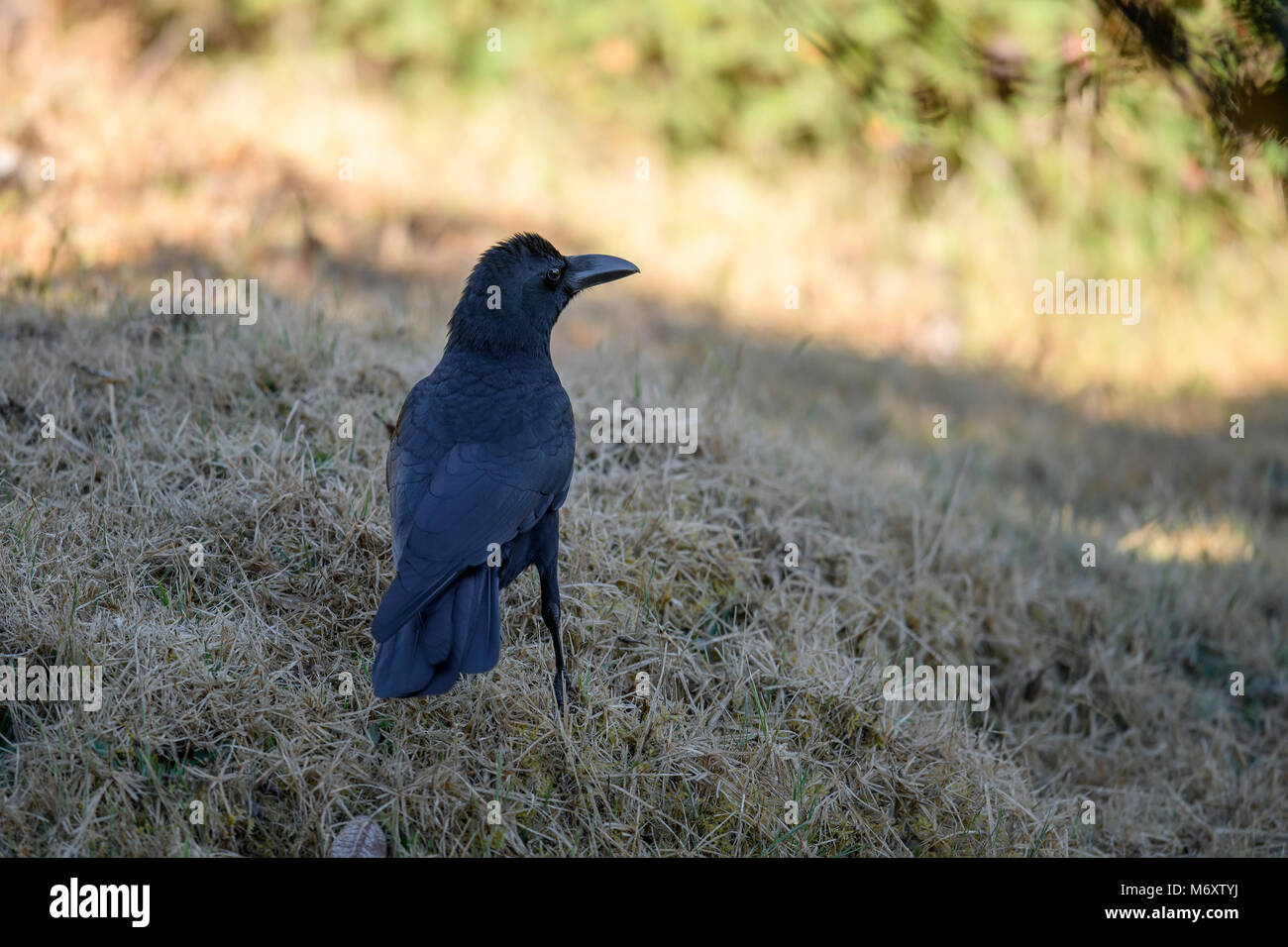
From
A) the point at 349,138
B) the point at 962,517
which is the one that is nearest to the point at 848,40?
the point at 962,517

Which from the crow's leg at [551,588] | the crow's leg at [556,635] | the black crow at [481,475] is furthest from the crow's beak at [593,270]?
the crow's leg at [556,635]

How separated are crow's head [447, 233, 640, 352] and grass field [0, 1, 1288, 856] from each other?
2.06 feet

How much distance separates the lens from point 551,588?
2.97 meters

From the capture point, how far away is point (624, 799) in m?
2.76

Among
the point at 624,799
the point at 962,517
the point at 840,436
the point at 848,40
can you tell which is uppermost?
the point at 848,40

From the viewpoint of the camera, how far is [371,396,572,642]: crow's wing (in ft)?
8.48

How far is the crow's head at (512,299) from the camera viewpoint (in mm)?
3301

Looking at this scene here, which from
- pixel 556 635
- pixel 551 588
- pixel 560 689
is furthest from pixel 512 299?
pixel 560 689

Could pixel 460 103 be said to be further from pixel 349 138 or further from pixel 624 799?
pixel 624 799

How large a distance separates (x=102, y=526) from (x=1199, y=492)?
16.5 ft

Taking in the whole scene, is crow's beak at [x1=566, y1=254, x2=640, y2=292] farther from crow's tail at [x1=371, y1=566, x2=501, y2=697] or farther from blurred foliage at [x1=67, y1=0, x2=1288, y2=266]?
blurred foliage at [x1=67, y1=0, x2=1288, y2=266]

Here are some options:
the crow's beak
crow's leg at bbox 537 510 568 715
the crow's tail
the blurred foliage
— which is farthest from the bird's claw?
the blurred foliage

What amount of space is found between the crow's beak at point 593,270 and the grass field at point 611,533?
72 centimetres

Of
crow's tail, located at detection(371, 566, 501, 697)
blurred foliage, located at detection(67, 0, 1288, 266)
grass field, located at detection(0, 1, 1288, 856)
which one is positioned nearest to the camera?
crow's tail, located at detection(371, 566, 501, 697)
